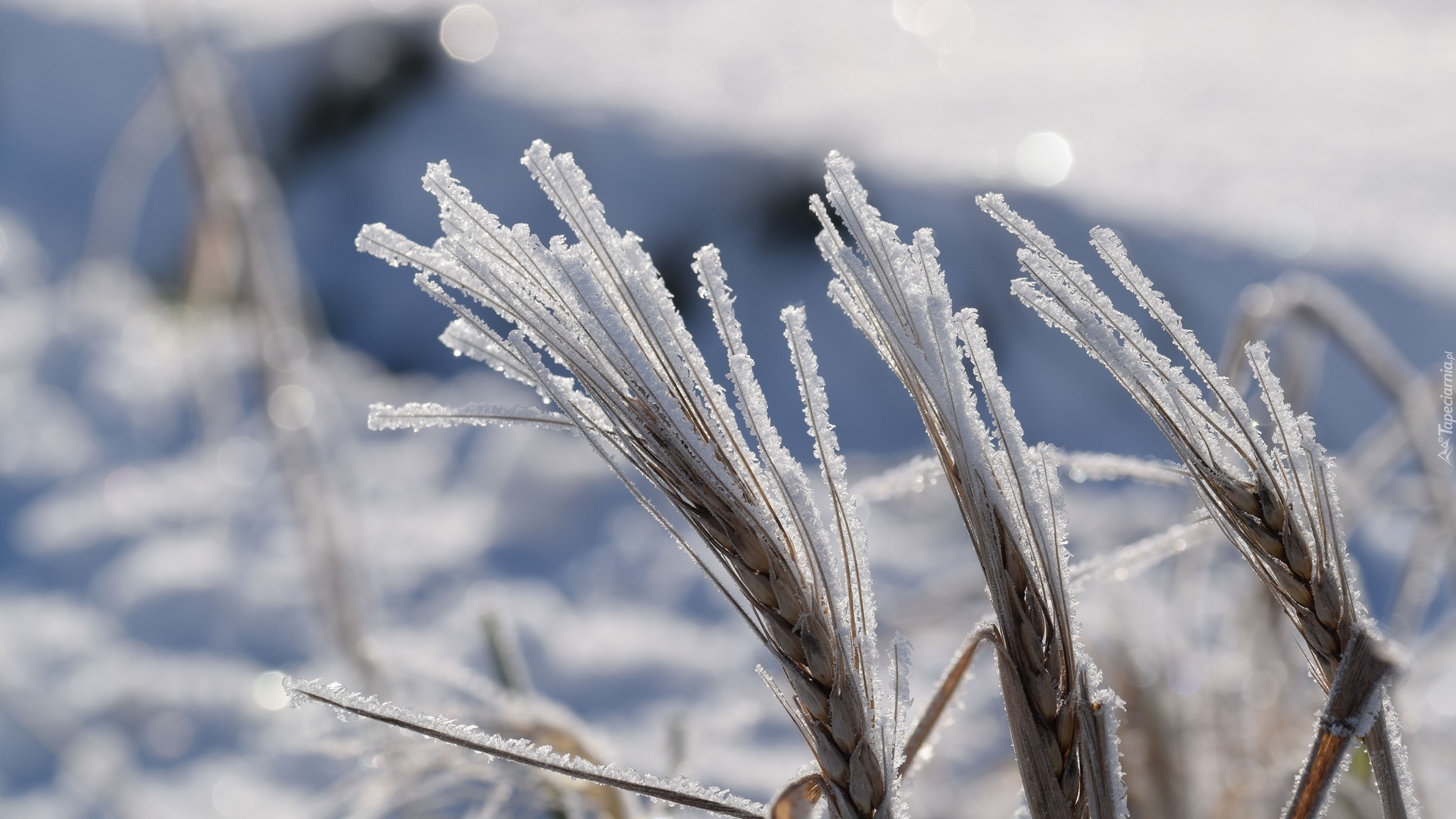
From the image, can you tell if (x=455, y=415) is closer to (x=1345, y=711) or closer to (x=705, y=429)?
(x=705, y=429)

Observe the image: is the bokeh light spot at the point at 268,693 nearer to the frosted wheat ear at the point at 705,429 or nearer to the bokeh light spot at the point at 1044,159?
the frosted wheat ear at the point at 705,429

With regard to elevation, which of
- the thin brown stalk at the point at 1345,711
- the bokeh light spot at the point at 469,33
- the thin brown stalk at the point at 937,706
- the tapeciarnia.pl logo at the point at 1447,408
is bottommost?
the thin brown stalk at the point at 1345,711

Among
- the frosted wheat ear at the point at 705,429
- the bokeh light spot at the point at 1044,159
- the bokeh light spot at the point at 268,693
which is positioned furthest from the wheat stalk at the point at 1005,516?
the bokeh light spot at the point at 1044,159

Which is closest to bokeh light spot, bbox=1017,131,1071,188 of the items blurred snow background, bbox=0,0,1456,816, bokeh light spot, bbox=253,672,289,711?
blurred snow background, bbox=0,0,1456,816

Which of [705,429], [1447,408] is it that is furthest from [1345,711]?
[1447,408]

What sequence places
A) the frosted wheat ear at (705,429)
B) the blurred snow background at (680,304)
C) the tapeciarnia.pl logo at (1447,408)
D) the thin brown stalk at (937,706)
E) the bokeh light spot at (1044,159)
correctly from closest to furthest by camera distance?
the frosted wheat ear at (705,429) < the thin brown stalk at (937,706) < the tapeciarnia.pl logo at (1447,408) < the blurred snow background at (680,304) < the bokeh light spot at (1044,159)

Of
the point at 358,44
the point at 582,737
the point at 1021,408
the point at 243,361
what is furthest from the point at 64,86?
the point at 582,737

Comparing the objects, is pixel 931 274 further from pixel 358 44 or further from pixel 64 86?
pixel 64 86
